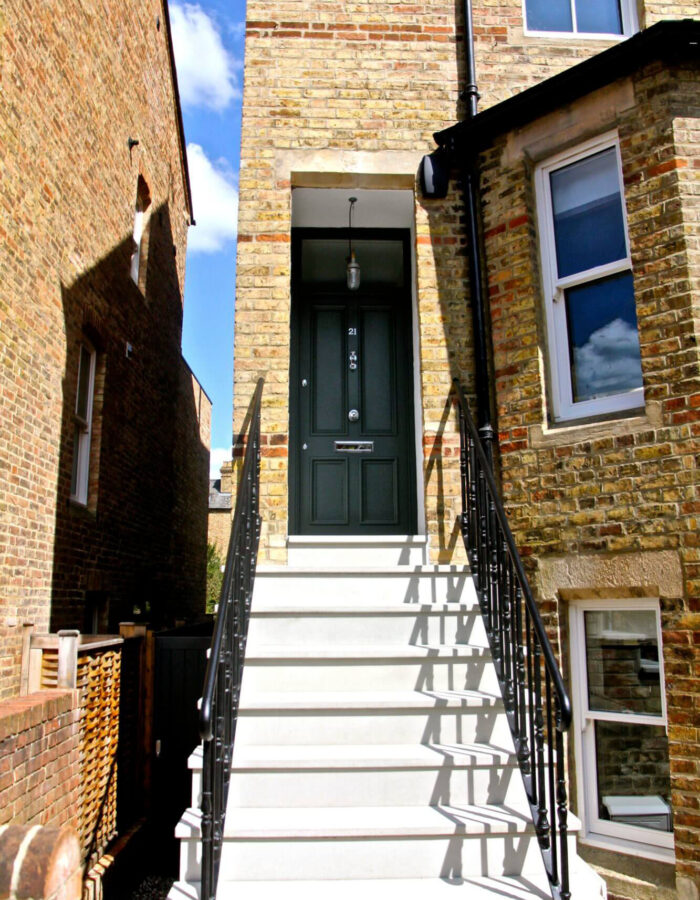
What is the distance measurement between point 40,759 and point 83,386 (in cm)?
458

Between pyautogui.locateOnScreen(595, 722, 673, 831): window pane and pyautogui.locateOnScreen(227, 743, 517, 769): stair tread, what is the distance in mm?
1015

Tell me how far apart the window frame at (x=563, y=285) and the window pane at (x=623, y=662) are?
1.25 metres

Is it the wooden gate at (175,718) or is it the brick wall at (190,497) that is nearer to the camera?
the wooden gate at (175,718)

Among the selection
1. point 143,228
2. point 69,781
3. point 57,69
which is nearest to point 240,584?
point 69,781

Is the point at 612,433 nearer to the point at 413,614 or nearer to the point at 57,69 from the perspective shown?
the point at 413,614

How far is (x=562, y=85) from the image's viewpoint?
4852 mm

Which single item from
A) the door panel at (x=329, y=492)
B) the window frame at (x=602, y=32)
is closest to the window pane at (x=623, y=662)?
the door panel at (x=329, y=492)

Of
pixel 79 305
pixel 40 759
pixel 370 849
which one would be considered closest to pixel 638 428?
pixel 370 849

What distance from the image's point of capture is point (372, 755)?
140 inches

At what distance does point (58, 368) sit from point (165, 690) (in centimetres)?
312

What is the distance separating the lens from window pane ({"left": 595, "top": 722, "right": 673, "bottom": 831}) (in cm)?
407

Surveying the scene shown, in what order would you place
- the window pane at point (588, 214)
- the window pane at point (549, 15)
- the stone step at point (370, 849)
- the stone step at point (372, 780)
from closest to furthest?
the stone step at point (370, 849) < the stone step at point (372, 780) < the window pane at point (588, 214) < the window pane at point (549, 15)

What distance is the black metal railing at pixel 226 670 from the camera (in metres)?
2.74

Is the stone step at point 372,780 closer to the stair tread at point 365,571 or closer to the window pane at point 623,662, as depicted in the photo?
the window pane at point 623,662
